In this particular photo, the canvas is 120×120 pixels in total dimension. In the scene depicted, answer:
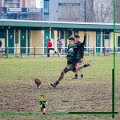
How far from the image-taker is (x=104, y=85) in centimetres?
1881

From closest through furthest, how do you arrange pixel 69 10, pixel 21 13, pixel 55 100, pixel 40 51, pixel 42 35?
pixel 55 100 → pixel 40 51 → pixel 42 35 → pixel 21 13 → pixel 69 10

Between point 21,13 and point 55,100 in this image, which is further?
point 21,13

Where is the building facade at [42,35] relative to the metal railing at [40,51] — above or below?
above

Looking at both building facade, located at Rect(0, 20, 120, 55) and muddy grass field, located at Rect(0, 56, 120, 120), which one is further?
building facade, located at Rect(0, 20, 120, 55)

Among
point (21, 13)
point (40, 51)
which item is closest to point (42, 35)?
point (40, 51)

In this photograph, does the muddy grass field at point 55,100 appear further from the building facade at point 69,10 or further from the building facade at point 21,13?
the building facade at point 21,13

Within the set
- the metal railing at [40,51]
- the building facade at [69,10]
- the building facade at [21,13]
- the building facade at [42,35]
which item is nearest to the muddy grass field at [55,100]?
the metal railing at [40,51]

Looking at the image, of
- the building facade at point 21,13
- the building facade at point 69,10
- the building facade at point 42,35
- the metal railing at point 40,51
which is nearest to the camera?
the metal railing at point 40,51

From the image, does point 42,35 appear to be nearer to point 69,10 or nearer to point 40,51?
point 40,51

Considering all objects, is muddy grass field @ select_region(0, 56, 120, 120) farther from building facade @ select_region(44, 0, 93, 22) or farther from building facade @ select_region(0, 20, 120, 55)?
building facade @ select_region(44, 0, 93, 22)

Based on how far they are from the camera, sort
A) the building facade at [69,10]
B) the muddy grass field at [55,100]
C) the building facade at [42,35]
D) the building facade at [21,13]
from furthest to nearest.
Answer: the building facade at [21,13] < the building facade at [69,10] < the building facade at [42,35] < the muddy grass field at [55,100]

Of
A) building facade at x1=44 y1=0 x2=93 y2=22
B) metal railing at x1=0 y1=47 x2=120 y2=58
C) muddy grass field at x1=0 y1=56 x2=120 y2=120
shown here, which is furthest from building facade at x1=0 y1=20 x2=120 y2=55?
muddy grass field at x1=0 y1=56 x2=120 y2=120

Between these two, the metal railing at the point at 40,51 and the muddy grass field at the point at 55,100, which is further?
the metal railing at the point at 40,51

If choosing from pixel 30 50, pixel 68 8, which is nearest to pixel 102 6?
pixel 68 8
